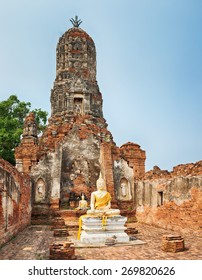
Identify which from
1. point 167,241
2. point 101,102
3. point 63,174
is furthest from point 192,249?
point 101,102

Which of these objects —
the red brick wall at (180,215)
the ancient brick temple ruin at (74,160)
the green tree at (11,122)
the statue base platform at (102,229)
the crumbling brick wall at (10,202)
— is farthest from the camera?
the green tree at (11,122)

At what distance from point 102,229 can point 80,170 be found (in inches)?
346

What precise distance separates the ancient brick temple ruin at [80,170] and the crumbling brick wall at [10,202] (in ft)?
0.09

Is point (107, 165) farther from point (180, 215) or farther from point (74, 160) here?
point (180, 215)

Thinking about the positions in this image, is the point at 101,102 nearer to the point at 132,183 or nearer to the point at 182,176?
the point at 132,183

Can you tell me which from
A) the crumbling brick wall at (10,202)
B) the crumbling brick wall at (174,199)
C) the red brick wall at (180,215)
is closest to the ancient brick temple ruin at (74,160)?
the crumbling brick wall at (174,199)

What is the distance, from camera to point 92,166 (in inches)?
695

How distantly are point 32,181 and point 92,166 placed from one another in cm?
363

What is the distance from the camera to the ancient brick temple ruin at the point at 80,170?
407 inches

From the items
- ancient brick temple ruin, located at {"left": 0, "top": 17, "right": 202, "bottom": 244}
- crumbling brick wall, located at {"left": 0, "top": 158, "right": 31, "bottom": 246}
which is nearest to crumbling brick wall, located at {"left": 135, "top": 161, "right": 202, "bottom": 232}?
ancient brick temple ruin, located at {"left": 0, "top": 17, "right": 202, "bottom": 244}

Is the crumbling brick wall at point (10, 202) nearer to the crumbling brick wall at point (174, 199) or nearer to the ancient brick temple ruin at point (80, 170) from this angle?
the ancient brick temple ruin at point (80, 170)

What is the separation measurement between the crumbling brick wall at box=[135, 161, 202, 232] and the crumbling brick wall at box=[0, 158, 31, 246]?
5463 mm

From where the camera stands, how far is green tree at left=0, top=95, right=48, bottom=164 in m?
22.9

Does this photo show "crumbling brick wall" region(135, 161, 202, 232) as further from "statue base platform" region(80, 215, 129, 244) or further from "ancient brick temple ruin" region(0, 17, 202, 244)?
"statue base platform" region(80, 215, 129, 244)
